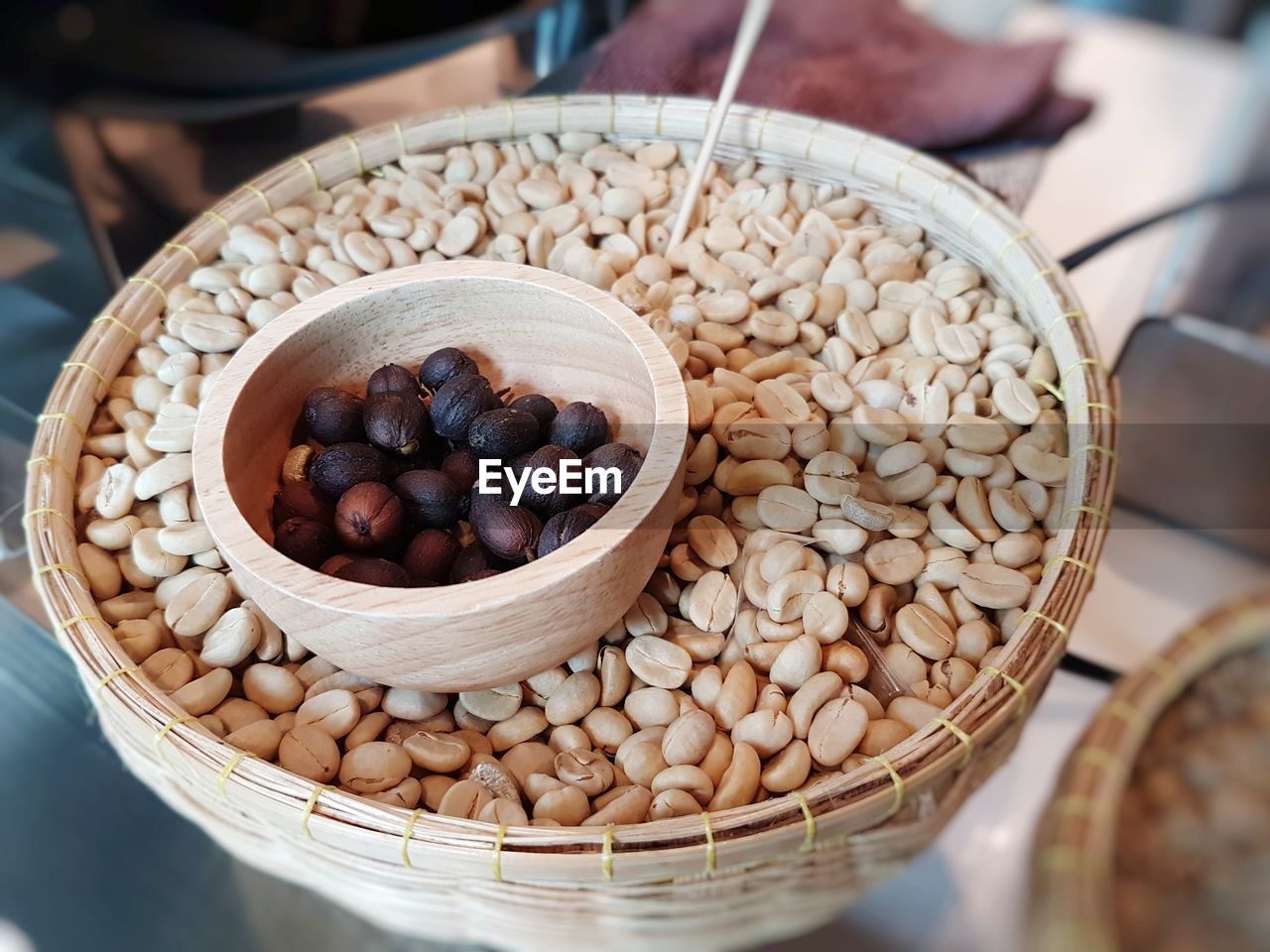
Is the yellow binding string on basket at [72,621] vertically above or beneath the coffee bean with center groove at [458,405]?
beneath

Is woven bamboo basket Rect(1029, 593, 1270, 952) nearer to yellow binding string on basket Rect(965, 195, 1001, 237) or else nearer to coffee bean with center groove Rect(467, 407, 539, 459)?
coffee bean with center groove Rect(467, 407, 539, 459)

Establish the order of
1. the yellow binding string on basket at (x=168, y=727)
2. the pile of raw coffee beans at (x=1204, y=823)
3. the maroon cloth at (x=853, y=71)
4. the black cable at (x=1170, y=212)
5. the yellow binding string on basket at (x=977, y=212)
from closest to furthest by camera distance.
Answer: the pile of raw coffee beans at (x=1204, y=823)
the black cable at (x=1170, y=212)
the yellow binding string on basket at (x=168, y=727)
the yellow binding string on basket at (x=977, y=212)
the maroon cloth at (x=853, y=71)

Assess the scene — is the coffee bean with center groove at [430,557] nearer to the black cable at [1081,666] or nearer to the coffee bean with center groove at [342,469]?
the coffee bean with center groove at [342,469]

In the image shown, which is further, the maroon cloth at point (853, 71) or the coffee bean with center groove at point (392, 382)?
Result: the maroon cloth at point (853, 71)

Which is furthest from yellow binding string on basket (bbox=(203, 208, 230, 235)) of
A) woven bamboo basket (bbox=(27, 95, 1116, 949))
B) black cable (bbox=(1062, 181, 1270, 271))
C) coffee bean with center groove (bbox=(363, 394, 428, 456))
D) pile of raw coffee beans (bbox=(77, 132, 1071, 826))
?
black cable (bbox=(1062, 181, 1270, 271))

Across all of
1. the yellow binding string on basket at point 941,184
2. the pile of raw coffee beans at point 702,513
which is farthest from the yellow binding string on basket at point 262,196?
the yellow binding string on basket at point 941,184

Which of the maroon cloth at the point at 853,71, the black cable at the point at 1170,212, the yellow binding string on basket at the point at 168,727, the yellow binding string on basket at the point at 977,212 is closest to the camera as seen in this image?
the black cable at the point at 1170,212

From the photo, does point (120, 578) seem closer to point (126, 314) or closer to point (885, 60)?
point (126, 314)
